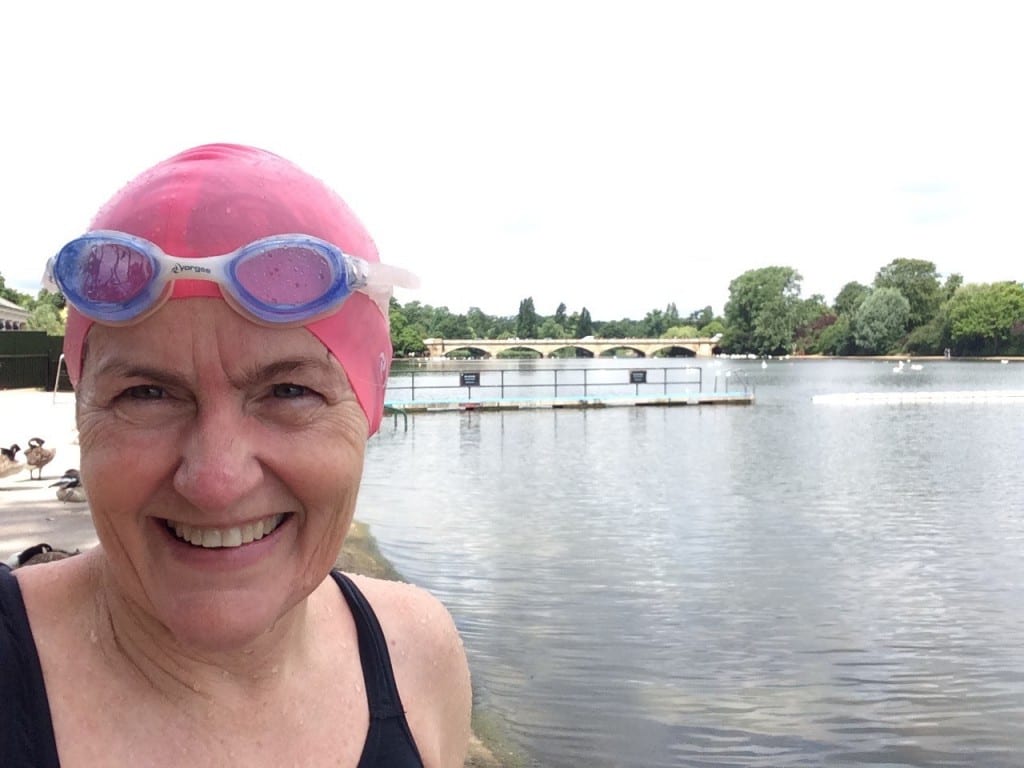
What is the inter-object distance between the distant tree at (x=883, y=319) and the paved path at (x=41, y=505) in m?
118

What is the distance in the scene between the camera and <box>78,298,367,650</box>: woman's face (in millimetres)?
1320

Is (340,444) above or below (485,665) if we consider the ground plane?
above

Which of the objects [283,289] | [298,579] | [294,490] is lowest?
[298,579]

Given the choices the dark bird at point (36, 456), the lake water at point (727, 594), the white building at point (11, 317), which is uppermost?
the white building at point (11, 317)

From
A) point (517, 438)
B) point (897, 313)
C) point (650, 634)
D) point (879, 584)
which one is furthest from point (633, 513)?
point (897, 313)

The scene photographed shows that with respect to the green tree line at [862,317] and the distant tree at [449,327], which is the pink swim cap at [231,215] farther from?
the distant tree at [449,327]

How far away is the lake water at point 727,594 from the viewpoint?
27.5ft

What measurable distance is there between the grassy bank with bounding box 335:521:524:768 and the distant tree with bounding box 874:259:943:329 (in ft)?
417

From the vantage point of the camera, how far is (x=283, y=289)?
53.4 inches

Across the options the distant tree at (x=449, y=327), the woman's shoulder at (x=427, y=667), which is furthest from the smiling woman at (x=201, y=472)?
the distant tree at (x=449, y=327)

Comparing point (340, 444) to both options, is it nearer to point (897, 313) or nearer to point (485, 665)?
point (485, 665)

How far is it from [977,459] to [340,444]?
28705mm

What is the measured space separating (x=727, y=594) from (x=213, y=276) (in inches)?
476

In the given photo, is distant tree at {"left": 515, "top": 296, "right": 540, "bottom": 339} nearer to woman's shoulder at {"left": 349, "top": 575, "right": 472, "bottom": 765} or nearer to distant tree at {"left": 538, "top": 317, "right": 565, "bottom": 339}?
distant tree at {"left": 538, "top": 317, "right": 565, "bottom": 339}
